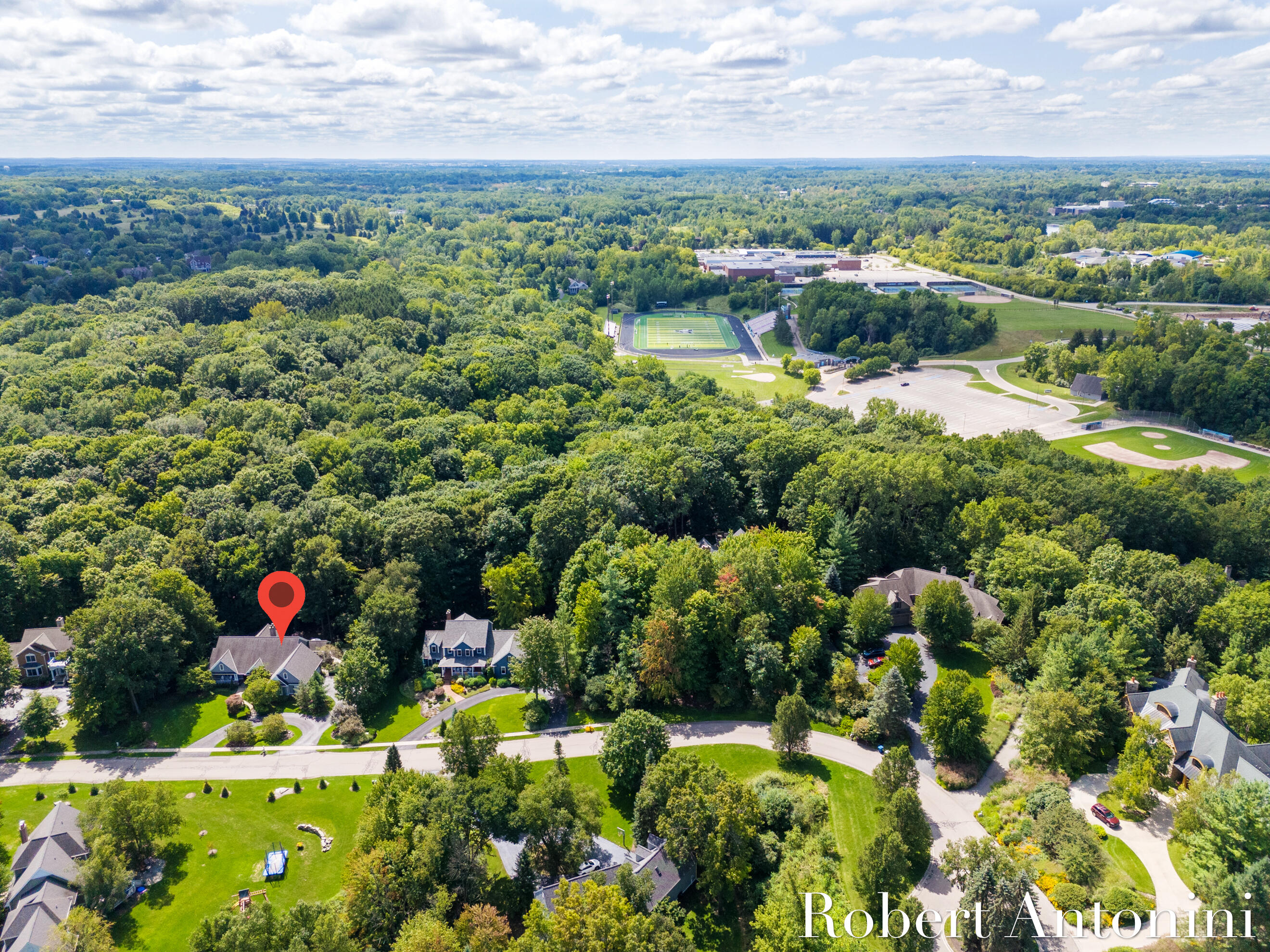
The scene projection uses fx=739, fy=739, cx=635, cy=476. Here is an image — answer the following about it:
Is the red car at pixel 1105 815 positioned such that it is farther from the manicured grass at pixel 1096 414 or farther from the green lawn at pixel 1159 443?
the manicured grass at pixel 1096 414

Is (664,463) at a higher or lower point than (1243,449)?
higher

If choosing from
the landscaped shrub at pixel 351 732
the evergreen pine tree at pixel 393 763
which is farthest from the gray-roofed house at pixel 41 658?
the evergreen pine tree at pixel 393 763

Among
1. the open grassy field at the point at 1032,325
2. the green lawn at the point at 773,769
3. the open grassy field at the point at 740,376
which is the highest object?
the open grassy field at the point at 1032,325

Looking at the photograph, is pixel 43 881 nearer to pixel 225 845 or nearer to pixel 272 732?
pixel 225 845

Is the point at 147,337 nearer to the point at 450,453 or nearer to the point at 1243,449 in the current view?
the point at 450,453

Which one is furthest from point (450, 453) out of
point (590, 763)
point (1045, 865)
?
point (1045, 865)

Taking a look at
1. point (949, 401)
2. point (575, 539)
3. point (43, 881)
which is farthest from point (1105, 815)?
point (949, 401)
